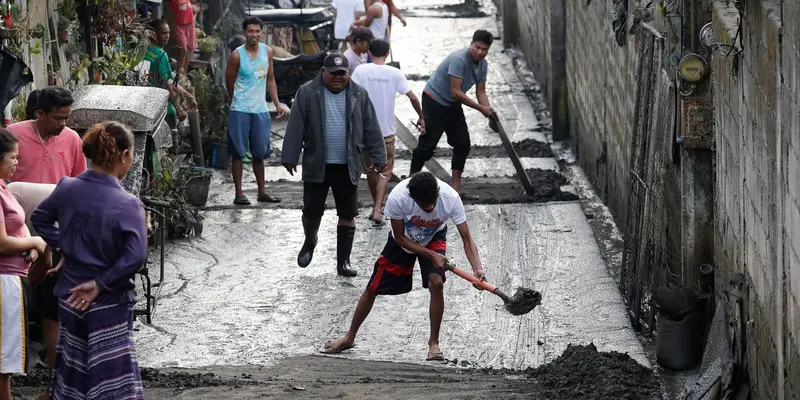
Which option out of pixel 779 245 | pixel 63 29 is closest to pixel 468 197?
pixel 63 29

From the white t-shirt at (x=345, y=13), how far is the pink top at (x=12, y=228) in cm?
1308

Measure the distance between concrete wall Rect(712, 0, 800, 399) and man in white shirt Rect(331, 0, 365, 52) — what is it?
1156cm

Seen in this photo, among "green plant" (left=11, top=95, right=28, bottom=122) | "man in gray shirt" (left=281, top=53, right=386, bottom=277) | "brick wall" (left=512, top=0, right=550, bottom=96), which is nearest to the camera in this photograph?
"green plant" (left=11, top=95, right=28, bottom=122)

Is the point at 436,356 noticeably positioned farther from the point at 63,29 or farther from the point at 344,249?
the point at 63,29

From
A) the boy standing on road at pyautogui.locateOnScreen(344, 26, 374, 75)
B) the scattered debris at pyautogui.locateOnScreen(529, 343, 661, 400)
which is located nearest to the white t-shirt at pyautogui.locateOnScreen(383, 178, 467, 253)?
the scattered debris at pyautogui.locateOnScreen(529, 343, 661, 400)

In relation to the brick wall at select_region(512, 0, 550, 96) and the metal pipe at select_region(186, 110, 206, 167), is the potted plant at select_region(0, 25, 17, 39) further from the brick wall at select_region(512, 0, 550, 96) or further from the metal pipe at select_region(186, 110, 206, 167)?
the brick wall at select_region(512, 0, 550, 96)

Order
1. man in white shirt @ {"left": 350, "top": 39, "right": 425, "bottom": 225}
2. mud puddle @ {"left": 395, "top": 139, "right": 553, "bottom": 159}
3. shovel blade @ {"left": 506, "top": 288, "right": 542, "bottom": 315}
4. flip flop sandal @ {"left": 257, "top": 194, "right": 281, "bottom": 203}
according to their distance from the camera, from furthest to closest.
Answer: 1. mud puddle @ {"left": 395, "top": 139, "right": 553, "bottom": 159}
2. flip flop sandal @ {"left": 257, "top": 194, "right": 281, "bottom": 203}
3. man in white shirt @ {"left": 350, "top": 39, "right": 425, "bottom": 225}
4. shovel blade @ {"left": 506, "top": 288, "right": 542, "bottom": 315}

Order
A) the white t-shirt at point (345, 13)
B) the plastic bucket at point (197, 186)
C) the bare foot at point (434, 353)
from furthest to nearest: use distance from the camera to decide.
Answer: the white t-shirt at point (345, 13)
the plastic bucket at point (197, 186)
the bare foot at point (434, 353)

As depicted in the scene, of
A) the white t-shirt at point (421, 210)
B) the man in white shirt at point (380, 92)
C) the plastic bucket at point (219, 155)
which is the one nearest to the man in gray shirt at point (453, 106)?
the man in white shirt at point (380, 92)

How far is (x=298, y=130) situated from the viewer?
10031 millimetres

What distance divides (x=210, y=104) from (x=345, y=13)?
17.1 ft

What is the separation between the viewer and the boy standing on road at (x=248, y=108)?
12.5m

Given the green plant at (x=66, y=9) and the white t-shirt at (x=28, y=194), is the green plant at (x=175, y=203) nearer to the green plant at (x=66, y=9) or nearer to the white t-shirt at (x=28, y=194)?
the green plant at (x=66, y=9)

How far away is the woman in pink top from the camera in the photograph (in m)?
6.29
